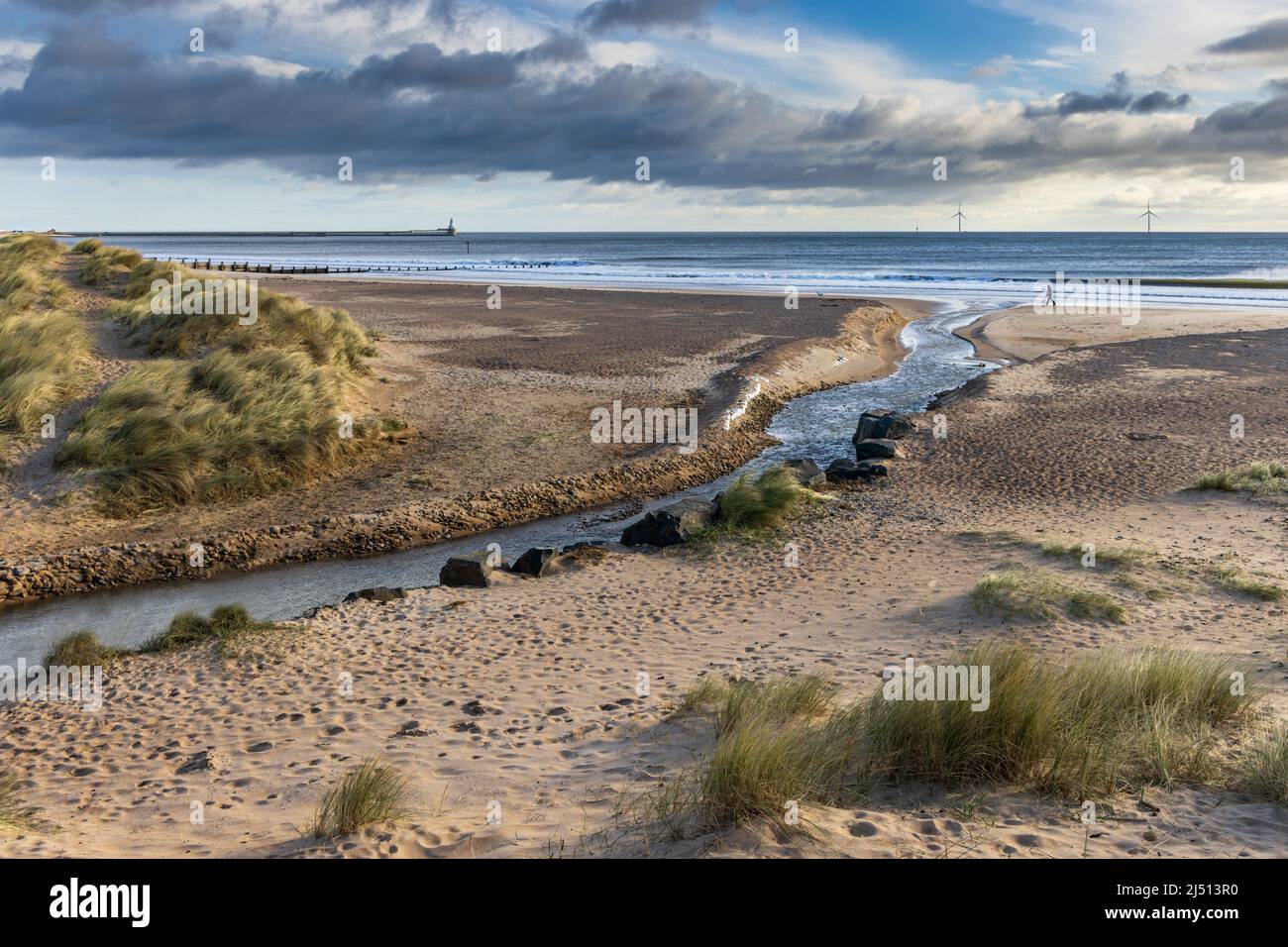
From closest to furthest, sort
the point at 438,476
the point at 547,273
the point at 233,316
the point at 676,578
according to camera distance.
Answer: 1. the point at 676,578
2. the point at 438,476
3. the point at 233,316
4. the point at 547,273

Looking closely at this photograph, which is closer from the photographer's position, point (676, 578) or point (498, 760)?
point (498, 760)

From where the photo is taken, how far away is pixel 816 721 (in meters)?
6.68

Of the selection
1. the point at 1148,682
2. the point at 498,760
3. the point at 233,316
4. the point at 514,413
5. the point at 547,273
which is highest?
the point at 547,273

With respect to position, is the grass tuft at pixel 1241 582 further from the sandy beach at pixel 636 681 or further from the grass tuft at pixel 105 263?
the grass tuft at pixel 105 263

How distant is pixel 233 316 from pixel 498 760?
18464mm

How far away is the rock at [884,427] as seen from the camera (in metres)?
18.5

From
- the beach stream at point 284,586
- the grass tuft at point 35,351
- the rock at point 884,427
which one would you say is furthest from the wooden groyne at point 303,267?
the beach stream at point 284,586

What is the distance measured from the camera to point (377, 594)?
1055 cm

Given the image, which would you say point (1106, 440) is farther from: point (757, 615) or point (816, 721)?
point (816, 721)

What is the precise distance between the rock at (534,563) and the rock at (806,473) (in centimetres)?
502

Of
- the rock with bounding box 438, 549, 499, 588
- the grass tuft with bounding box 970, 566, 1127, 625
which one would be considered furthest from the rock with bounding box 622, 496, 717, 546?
the grass tuft with bounding box 970, 566, 1127, 625

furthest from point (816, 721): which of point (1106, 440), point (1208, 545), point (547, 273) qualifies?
point (547, 273)

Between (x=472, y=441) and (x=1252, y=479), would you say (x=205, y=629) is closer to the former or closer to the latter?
(x=472, y=441)

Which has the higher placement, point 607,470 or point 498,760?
point 607,470
